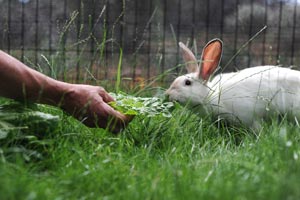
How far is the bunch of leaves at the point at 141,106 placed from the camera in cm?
299

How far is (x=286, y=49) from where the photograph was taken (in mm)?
6926

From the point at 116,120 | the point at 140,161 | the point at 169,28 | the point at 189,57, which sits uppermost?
the point at 169,28

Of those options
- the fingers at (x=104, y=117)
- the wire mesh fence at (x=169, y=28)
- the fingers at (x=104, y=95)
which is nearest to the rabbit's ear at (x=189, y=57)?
the fingers at (x=104, y=95)

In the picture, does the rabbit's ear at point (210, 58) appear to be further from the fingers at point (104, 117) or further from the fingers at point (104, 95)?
the fingers at point (104, 117)

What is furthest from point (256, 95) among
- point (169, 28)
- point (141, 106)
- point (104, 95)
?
point (169, 28)

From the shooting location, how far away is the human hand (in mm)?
2840

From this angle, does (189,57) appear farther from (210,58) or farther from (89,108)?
(89,108)

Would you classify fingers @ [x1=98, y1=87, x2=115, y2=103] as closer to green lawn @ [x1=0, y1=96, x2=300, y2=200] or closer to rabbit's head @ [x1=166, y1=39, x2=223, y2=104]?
green lawn @ [x1=0, y1=96, x2=300, y2=200]

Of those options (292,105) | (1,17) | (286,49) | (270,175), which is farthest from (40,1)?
(270,175)

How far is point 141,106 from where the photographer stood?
3.05 meters

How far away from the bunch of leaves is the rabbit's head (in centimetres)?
57

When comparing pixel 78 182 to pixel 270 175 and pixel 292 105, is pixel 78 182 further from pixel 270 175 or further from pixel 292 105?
pixel 292 105

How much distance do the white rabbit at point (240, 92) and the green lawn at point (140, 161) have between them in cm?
45

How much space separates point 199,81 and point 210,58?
0.60ft
